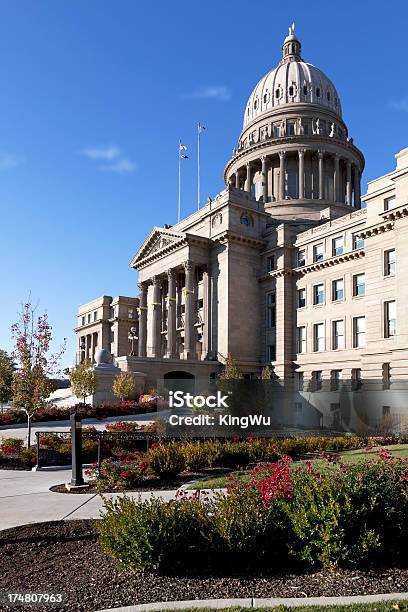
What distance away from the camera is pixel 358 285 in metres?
49.2

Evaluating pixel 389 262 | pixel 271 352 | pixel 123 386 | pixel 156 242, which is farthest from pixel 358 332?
pixel 156 242

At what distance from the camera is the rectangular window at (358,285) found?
48.8 m

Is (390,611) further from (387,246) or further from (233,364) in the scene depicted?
(233,364)

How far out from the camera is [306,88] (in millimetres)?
81250

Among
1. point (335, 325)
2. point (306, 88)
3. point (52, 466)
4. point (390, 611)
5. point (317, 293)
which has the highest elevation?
point (306, 88)

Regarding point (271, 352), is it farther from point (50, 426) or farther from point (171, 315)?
point (50, 426)

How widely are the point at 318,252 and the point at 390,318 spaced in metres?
15.0

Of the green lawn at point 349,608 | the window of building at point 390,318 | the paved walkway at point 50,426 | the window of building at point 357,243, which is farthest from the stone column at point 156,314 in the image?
the green lawn at point 349,608

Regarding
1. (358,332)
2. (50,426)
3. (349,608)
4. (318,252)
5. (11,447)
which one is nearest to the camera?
(349,608)

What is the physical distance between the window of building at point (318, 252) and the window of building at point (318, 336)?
6840 millimetres

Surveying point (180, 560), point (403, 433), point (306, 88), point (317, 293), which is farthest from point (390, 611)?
point (306, 88)

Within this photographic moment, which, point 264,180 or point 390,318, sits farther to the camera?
point 264,180

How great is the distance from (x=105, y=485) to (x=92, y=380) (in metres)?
28.1

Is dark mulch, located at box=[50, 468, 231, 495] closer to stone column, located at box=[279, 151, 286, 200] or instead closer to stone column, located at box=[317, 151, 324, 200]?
stone column, located at box=[279, 151, 286, 200]
